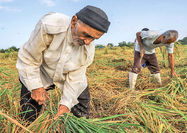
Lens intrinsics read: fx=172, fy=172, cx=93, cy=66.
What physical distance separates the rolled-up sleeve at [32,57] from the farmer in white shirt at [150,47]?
6.99ft

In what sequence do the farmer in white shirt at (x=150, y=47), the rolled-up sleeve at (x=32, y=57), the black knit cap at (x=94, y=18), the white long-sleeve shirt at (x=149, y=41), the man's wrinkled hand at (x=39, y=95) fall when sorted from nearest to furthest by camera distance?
the black knit cap at (x=94, y=18), the rolled-up sleeve at (x=32, y=57), the man's wrinkled hand at (x=39, y=95), the farmer in white shirt at (x=150, y=47), the white long-sleeve shirt at (x=149, y=41)

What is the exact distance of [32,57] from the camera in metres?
1.53

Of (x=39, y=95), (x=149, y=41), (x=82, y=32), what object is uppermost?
(x=82, y=32)

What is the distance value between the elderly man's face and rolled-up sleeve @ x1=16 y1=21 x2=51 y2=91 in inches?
9.9

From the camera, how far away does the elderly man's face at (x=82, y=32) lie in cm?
128

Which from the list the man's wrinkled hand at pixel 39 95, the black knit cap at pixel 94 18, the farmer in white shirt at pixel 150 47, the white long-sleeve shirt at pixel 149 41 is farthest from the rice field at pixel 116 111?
the black knit cap at pixel 94 18

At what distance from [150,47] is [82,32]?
8.26 feet

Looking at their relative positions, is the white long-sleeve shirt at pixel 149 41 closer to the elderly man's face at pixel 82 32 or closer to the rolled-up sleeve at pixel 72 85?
the rolled-up sleeve at pixel 72 85

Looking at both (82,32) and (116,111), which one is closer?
(82,32)

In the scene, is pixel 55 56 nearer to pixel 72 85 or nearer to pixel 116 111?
pixel 72 85

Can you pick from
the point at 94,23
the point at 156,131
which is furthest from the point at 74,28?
the point at 156,131

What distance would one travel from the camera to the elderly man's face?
128cm

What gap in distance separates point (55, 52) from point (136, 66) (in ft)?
7.12

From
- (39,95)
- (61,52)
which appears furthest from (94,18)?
(39,95)
